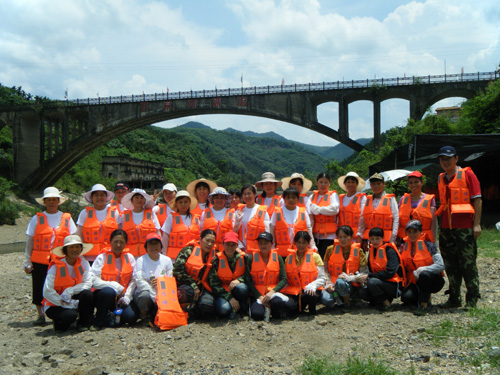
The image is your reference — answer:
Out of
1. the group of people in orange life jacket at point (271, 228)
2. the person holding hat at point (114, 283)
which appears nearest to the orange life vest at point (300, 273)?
the group of people in orange life jacket at point (271, 228)

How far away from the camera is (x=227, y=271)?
4.77 m

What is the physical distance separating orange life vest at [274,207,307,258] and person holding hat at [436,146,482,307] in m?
1.74

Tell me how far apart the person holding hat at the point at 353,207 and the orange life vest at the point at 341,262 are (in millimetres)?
568

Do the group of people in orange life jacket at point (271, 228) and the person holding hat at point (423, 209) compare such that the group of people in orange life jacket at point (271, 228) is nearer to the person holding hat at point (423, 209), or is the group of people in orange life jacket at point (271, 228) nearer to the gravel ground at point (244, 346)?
the person holding hat at point (423, 209)

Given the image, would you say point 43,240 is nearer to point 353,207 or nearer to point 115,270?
point 115,270

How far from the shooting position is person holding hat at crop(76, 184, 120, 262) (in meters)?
5.16

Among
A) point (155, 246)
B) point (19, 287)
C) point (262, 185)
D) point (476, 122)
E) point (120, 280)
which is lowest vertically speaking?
point (19, 287)

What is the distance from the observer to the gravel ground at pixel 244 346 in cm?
347

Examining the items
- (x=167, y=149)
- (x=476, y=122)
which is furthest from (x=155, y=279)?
(x=167, y=149)

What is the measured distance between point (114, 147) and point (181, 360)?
56007 mm

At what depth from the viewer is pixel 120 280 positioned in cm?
471

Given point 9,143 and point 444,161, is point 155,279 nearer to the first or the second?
point 444,161

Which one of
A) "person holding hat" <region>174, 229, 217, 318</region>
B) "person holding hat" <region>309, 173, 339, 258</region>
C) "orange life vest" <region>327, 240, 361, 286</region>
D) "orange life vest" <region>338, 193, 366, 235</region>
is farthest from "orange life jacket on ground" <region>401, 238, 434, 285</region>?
"person holding hat" <region>174, 229, 217, 318</region>

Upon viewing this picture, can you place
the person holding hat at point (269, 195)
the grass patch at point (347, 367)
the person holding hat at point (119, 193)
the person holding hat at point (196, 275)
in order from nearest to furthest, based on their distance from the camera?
1. the grass patch at point (347, 367)
2. the person holding hat at point (196, 275)
3. the person holding hat at point (269, 195)
4. the person holding hat at point (119, 193)
